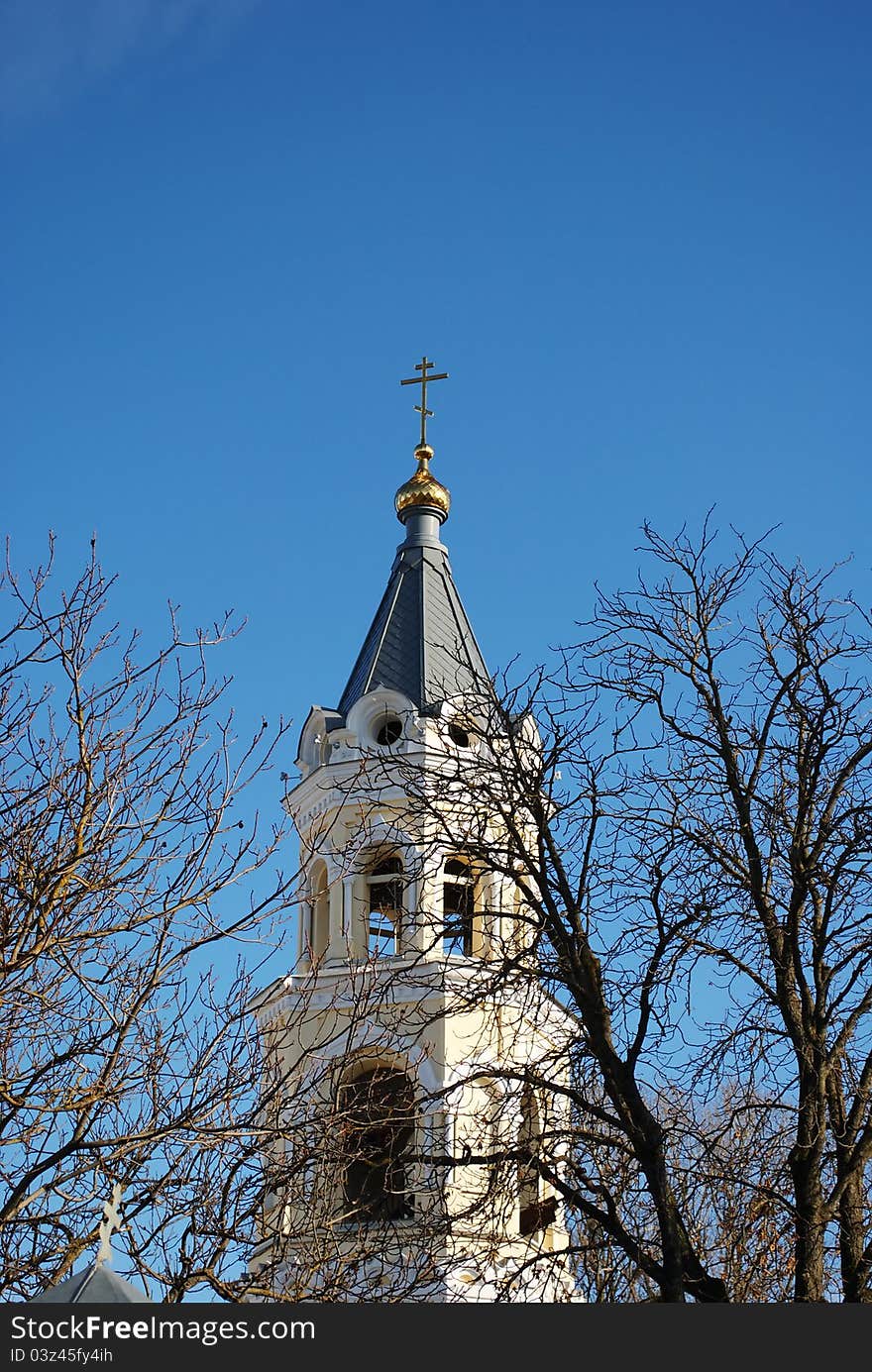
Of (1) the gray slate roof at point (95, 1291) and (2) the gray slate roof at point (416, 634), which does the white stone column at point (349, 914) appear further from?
(1) the gray slate roof at point (95, 1291)

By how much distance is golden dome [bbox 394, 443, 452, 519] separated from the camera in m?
31.5

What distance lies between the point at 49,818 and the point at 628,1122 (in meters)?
3.86

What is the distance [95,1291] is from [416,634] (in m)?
20.9

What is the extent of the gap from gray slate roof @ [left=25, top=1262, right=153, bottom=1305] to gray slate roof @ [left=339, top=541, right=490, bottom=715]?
18.3m

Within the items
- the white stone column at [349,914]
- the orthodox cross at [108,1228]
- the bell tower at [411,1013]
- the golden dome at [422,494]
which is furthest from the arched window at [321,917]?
the orthodox cross at [108,1228]

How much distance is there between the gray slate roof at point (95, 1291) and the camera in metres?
8.21

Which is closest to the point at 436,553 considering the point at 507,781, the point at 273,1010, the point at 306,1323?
the point at 273,1010

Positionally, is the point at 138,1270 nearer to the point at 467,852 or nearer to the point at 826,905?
the point at 467,852

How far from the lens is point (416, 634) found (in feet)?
94.5

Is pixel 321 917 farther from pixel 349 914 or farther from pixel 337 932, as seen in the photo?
pixel 349 914

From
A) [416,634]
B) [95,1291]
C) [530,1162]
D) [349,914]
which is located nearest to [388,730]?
[416,634]

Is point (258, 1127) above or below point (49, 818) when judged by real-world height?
below

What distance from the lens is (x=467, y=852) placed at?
37.8ft

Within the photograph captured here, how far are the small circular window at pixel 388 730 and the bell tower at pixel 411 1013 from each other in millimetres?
31
